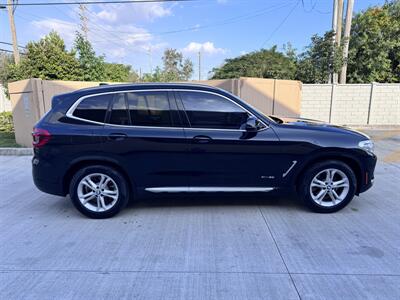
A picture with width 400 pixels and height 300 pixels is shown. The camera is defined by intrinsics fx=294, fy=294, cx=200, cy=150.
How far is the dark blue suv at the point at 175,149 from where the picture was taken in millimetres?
3934

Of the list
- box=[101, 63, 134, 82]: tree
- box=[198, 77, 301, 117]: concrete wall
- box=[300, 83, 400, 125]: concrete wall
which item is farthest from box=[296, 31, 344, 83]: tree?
box=[101, 63, 134, 82]: tree

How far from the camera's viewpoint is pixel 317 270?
9.46 ft

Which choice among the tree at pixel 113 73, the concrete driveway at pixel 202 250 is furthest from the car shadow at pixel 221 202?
the tree at pixel 113 73

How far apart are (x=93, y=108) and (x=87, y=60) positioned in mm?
9719

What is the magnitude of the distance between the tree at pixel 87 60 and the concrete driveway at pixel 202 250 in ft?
29.4

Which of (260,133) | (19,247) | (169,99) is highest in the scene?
(169,99)

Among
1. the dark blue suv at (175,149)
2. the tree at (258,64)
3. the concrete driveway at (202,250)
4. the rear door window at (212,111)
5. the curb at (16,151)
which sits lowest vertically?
the concrete driveway at (202,250)

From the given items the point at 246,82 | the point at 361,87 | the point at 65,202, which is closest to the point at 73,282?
the point at 65,202

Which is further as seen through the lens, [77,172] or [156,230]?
[77,172]

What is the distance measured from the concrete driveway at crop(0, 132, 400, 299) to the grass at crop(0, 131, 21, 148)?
5.09m

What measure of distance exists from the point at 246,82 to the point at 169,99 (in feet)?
17.2

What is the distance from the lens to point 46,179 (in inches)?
159

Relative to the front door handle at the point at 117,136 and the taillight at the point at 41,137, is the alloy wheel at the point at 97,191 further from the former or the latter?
the taillight at the point at 41,137

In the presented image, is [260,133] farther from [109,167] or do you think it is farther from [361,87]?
[361,87]
